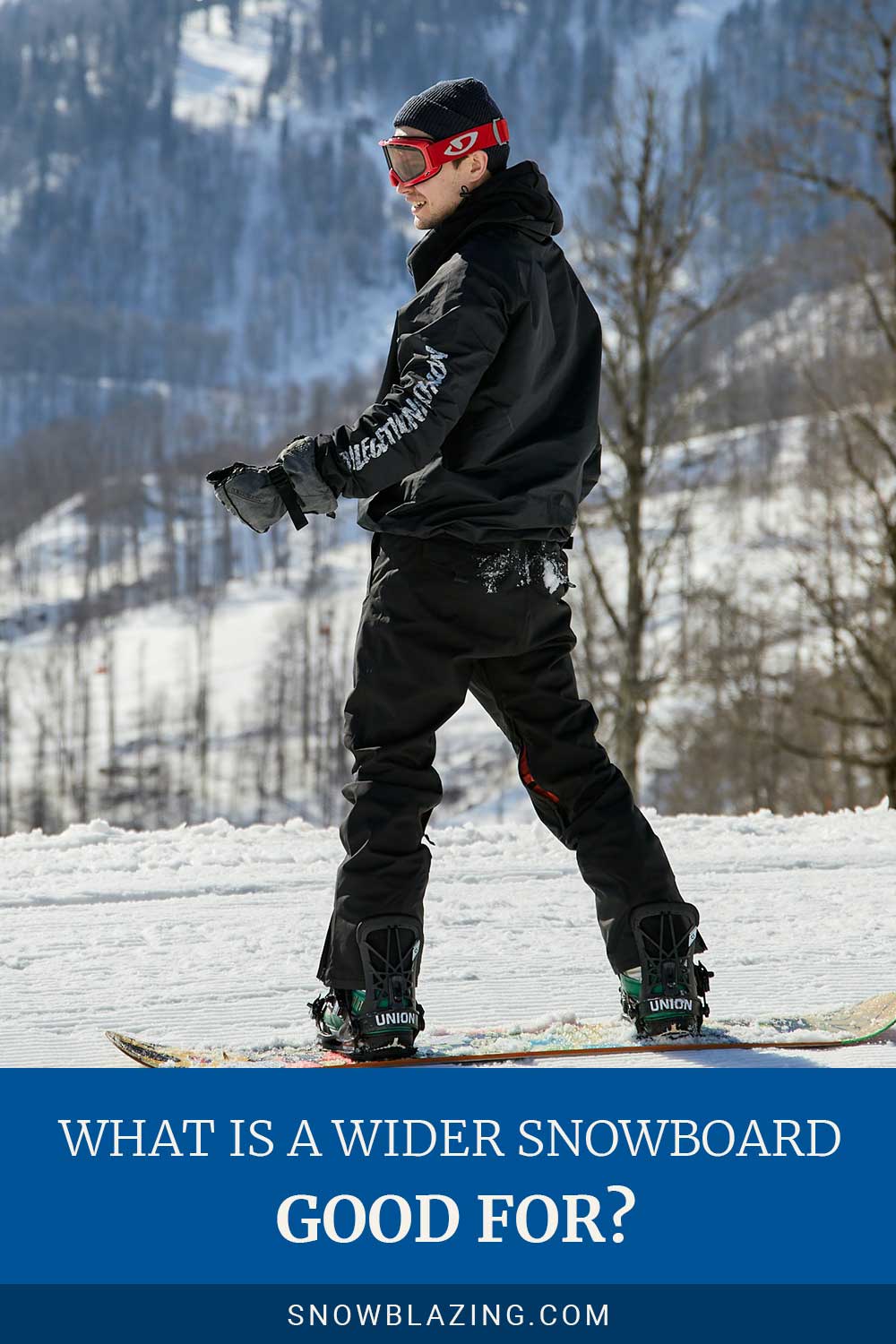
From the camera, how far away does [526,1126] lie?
190 cm

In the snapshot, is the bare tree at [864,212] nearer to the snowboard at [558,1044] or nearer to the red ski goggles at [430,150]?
the snowboard at [558,1044]

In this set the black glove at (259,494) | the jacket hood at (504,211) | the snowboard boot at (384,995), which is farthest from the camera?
the jacket hood at (504,211)

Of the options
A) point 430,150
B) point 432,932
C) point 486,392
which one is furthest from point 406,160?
point 432,932

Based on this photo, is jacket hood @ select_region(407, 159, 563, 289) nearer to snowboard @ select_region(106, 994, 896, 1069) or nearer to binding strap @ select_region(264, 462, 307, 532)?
binding strap @ select_region(264, 462, 307, 532)

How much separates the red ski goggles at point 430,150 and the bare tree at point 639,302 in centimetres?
917

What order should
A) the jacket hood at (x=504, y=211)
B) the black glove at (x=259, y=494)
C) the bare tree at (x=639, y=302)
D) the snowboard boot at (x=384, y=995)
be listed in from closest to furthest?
the black glove at (x=259, y=494) < the snowboard boot at (x=384, y=995) < the jacket hood at (x=504, y=211) < the bare tree at (x=639, y=302)

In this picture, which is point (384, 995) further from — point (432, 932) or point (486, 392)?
point (432, 932)

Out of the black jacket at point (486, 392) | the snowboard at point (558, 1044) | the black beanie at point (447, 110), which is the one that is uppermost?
the black beanie at point (447, 110)

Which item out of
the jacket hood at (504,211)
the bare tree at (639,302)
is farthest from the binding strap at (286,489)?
the bare tree at (639,302)

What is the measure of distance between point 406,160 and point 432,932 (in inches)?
83.7

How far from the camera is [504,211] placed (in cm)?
254

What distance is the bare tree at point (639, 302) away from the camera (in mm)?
12023

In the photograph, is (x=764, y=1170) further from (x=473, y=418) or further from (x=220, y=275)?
(x=220, y=275)

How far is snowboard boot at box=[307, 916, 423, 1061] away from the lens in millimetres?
2410
